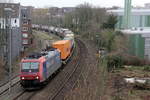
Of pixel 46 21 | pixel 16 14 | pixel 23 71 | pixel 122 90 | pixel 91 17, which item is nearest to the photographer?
pixel 122 90

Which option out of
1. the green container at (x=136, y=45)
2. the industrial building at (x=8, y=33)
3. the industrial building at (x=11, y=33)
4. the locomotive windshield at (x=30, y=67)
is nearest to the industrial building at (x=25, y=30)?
the industrial building at (x=11, y=33)

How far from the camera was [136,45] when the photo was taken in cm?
4781

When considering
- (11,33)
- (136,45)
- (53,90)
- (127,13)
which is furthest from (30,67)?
(127,13)

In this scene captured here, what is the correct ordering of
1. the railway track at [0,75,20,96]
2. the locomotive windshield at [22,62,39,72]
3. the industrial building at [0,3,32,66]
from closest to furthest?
the locomotive windshield at [22,62,39,72], the railway track at [0,75,20,96], the industrial building at [0,3,32,66]

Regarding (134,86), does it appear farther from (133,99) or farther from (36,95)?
(36,95)

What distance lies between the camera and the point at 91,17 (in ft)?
255

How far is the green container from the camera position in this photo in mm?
46525

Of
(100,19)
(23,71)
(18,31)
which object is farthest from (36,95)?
(100,19)

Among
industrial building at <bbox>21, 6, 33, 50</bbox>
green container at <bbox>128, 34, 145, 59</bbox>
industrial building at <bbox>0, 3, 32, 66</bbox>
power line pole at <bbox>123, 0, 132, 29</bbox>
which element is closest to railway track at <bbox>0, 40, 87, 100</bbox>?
industrial building at <bbox>0, 3, 32, 66</bbox>

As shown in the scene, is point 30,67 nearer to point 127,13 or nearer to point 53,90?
point 53,90

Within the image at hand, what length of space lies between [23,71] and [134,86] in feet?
29.0

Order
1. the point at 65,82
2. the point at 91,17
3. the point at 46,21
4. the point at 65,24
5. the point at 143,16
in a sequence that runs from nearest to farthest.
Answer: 1. the point at 65,82
2. the point at 143,16
3. the point at 91,17
4. the point at 65,24
5. the point at 46,21

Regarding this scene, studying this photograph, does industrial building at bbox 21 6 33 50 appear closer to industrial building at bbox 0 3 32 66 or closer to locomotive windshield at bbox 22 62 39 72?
industrial building at bbox 0 3 32 66

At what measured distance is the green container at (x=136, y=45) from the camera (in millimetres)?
46525
